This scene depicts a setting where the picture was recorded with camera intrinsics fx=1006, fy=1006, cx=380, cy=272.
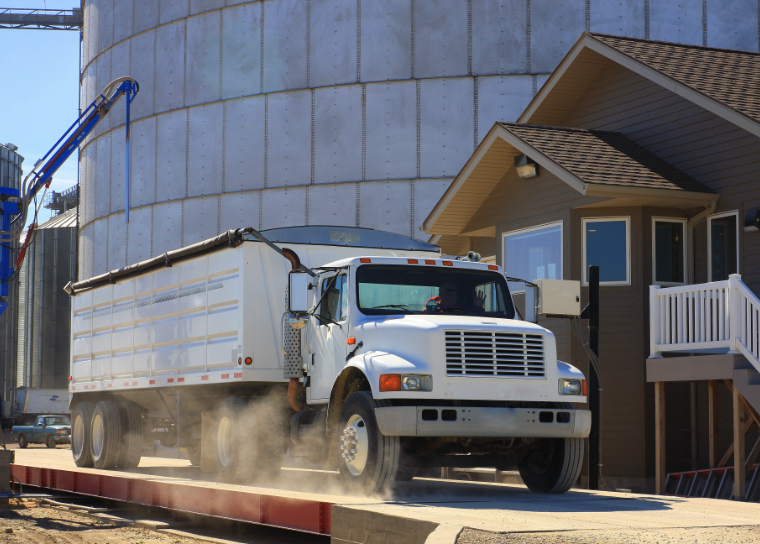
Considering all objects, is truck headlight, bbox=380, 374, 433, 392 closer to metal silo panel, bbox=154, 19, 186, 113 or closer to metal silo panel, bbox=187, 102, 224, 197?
metal silo panel, bbox=187, 102, 224, 197

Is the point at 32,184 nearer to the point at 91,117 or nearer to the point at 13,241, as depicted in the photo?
the point at 13,241

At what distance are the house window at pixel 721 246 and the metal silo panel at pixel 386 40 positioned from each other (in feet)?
49.2

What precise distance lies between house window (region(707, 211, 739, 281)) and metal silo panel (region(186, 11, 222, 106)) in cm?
1962

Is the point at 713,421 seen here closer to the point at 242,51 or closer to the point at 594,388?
the point at 594,388

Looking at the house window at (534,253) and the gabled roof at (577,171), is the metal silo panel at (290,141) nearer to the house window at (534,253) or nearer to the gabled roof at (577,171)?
the gabled roof at (577,171)

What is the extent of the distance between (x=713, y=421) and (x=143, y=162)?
940 inches

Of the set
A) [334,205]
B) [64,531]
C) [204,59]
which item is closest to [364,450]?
[64,531]

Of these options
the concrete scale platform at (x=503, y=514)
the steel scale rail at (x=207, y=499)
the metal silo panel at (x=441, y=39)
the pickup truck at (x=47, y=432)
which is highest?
the metal silo panel at (x=441, y=39)

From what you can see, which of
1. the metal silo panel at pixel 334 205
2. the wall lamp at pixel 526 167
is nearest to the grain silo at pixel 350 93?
the metal silo panel at pixel 334 205

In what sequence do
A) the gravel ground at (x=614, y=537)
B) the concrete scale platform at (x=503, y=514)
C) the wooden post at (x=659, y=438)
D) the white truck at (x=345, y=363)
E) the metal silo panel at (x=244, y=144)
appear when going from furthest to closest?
the metal silo panel at (x=244, y=144), the wooden post at (x=659, y=438), the white truck at (x=345, y=363), the concrete scale platform at (x=503, y=514), the gravel ground at (x=614, y=537)

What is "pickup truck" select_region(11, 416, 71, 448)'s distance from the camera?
120ft

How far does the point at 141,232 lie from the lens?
3472 cm

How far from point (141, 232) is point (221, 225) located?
4.10 meters

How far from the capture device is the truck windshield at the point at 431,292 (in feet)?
37.1
